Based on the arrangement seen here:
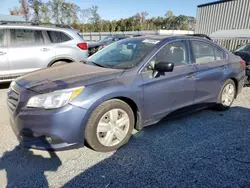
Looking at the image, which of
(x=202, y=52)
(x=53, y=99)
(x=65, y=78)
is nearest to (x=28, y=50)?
(x=65, y=78)

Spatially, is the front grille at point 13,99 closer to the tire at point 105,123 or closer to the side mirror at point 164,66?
the tire at point 105,123

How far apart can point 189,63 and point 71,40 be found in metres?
3.99

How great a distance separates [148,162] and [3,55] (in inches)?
185

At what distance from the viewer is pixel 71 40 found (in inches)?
247

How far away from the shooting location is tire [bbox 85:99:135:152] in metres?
2.60

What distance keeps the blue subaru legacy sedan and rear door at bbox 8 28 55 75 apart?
2.55m

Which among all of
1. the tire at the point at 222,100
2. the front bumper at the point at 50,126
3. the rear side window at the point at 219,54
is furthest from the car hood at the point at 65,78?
the tire at the point at 222,100

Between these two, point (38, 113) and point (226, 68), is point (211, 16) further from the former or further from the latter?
point (38, 113)

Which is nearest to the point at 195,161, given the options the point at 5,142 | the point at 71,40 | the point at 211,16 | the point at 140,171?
the point at 140,171

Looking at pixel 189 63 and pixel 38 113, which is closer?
pixel 38 113

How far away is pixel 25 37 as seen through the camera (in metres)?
5.66

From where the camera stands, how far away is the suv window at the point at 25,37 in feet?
18.1

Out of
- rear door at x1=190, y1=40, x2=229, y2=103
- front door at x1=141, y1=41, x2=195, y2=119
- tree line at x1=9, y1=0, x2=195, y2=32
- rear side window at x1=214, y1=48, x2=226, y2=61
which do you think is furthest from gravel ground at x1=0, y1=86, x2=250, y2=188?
tree line at x1=9, y1=0, x2=195, y2=32

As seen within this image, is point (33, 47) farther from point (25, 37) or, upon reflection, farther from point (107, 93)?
point (107, 93)
